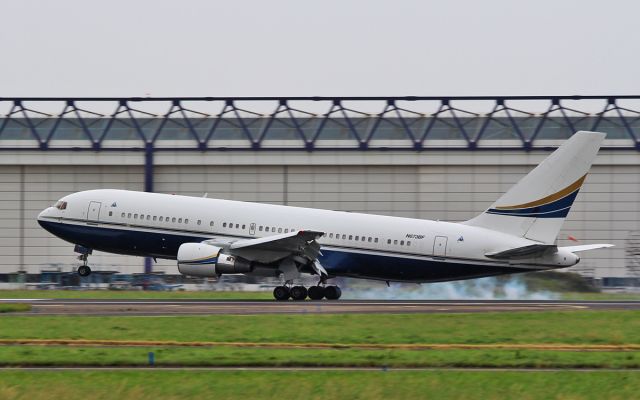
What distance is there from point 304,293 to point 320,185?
2367 cm

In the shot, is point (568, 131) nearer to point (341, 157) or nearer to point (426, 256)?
point (341, 157)

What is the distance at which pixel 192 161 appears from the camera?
7250 cm

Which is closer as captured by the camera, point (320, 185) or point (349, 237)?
point (349, 237)

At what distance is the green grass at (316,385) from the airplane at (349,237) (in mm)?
23318

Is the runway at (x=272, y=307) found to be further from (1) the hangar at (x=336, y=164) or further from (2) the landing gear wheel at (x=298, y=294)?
(1) the hangar at (x=336, y=164)

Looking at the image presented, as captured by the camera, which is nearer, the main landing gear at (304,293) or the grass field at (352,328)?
the grass field at (352,328)

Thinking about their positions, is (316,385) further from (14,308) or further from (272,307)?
(14,308)

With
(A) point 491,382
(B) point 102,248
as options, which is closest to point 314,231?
(B) point 102,248

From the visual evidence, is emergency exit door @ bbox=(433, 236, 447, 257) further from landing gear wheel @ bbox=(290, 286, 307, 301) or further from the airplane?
landing gear wheel @ bbox=(290, 286, 307, 301)

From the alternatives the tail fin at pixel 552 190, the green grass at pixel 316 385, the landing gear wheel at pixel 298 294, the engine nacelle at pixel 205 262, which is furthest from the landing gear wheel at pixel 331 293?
the green grass at pixel 316 385

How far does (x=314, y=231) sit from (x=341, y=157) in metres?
25.5

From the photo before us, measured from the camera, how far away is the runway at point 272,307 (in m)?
39.6

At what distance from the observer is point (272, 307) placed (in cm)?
4206

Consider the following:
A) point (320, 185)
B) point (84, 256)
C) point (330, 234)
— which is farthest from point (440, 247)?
point (320, 185)
